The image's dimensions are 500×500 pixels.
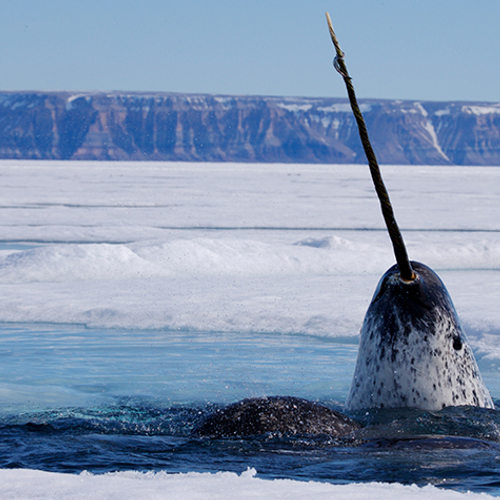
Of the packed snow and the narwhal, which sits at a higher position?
the narwhal

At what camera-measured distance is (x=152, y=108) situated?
193 m

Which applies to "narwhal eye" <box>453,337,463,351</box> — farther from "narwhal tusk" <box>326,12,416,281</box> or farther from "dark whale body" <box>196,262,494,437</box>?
"narwhal tusk" <box>326,12,416,281</box>

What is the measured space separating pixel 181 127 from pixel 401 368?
194 metres

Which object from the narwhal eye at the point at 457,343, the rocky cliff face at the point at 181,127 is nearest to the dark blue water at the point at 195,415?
the narwhal eye at the point at 457,343

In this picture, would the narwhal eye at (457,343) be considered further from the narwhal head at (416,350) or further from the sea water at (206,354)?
the sea water at (206,354)

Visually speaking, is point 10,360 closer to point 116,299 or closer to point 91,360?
point 91,360

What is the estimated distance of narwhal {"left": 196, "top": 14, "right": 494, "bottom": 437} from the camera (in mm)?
3316

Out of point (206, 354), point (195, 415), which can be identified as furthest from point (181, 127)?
point (195, 415)

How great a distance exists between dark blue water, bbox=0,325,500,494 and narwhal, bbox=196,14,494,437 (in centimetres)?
6

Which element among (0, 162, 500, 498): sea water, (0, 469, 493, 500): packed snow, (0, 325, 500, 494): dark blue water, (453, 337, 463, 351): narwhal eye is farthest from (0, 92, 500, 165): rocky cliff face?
(0, 469, 493, 500): packed snow

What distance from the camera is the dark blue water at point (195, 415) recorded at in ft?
9.95

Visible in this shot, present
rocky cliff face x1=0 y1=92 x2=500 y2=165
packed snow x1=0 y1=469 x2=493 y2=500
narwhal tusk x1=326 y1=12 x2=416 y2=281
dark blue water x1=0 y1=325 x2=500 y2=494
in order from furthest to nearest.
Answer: rocky cliff face x1=0 y1=92 x2=500 y2=165, dark blue water x1=0 y1=325 x2=500 y2=494, narwhal tusk x1=326 y1=12 x2=416 y2=281, packed snow x1=0 y1=469 x2=493 y2=500

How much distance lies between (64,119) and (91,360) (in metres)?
190

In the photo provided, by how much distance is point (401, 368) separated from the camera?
3.33 metres
